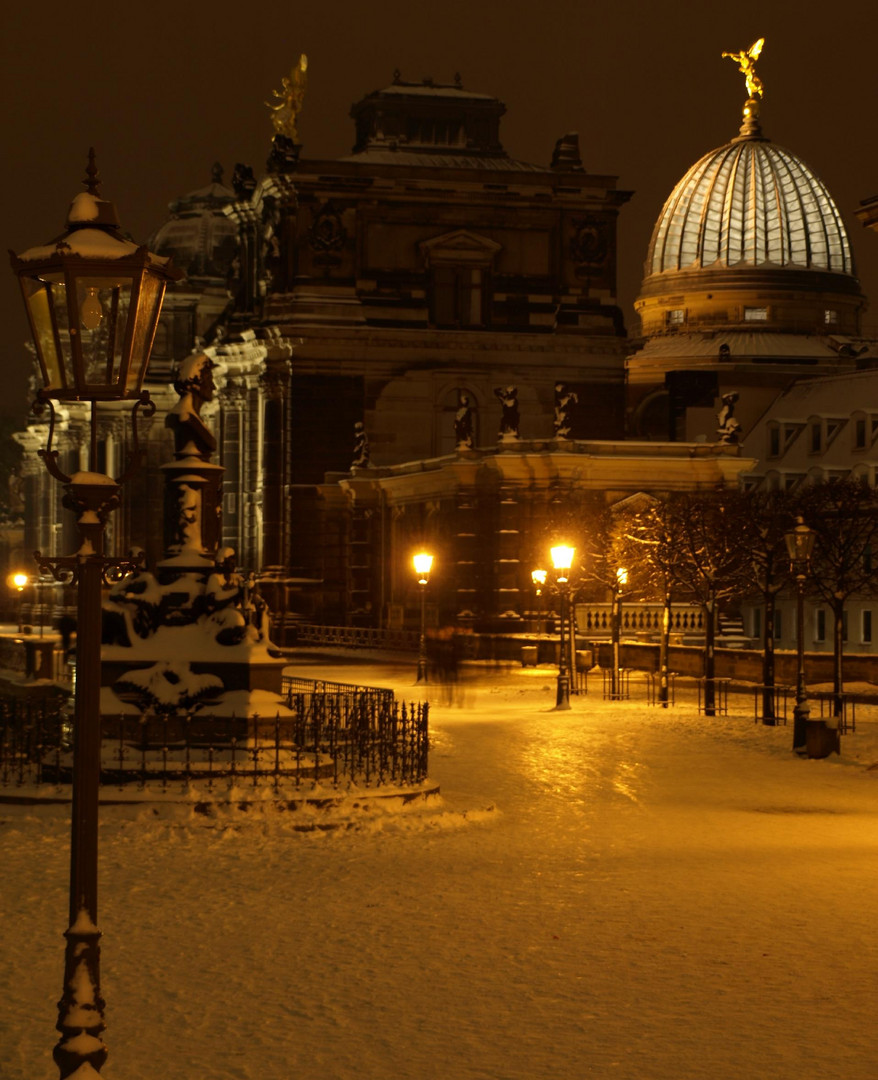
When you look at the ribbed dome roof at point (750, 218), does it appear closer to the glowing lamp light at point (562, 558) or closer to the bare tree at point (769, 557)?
the bare tree at point (769, 557)

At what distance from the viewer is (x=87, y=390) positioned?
10.3 metres

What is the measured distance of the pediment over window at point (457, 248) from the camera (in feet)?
254


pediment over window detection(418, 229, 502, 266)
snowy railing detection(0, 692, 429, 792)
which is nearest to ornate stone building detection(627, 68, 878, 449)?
pediment over window detection(418, 229, 502, 266)

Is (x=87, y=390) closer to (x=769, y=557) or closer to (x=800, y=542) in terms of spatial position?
(x=800, y=542)

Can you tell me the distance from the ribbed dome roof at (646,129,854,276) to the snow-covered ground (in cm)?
9537

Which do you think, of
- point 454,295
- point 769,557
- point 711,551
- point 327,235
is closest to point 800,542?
point 769,557

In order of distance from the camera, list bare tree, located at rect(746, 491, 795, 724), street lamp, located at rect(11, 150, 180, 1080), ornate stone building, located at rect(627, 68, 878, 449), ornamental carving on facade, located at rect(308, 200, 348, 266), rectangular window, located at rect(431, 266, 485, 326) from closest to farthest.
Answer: street lamp, located at rect(11, 150, 180, 1080)
bare tree, located at rect(746, 491, 795, 724)
ornamental carving on facade, located at rect(308, 200, 348, 266)
rectangular window, located at rect(431, 266, 485, 326)
ornate stone building, located at rect(627, 68, 878, 449)

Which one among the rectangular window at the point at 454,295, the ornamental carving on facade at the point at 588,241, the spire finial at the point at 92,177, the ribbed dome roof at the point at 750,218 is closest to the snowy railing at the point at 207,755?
the spire finial at the point at 92,177

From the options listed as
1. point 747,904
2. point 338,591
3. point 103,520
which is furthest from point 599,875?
point 338,591

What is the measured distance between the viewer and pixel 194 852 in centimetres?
1894

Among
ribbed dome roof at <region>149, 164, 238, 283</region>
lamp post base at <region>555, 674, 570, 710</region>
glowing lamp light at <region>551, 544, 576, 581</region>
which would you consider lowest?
→ lamp post base at <region>555, 674, 570, 710</region>

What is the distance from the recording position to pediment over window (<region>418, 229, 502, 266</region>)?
77.4 metres

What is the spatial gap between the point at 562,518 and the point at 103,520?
50.6 m

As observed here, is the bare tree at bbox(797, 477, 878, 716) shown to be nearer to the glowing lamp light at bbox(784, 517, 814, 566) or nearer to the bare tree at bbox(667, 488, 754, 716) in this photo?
the bare tree at bbox(667, 488, 754, 716)
